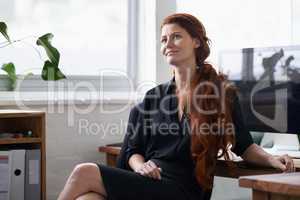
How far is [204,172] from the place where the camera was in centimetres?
225

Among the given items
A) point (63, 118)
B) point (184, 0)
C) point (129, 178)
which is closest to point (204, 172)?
point (129, 178)

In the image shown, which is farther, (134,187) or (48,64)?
(48,64)

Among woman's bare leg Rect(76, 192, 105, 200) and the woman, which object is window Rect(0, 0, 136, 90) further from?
woman's bare leg Rect(76, 192, 105, 200)

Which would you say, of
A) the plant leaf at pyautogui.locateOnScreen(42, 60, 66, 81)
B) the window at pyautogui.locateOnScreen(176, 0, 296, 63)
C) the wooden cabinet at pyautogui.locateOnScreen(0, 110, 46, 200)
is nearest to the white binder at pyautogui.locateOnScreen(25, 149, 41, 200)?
the wooden cabinet at pyautogui.locateOnScreen(0, 110, 46, 200)

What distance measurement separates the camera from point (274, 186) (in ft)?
5.80

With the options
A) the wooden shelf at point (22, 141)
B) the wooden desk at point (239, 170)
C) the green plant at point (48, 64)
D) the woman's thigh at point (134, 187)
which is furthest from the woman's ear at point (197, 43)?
the wooden shelf at point (22, 141)

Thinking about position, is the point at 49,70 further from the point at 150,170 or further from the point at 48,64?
the point at 150,170

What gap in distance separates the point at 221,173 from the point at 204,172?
115 mm

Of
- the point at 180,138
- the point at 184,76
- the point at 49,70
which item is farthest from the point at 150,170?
the point at 49,70

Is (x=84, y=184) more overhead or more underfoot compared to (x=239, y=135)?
more underfoot

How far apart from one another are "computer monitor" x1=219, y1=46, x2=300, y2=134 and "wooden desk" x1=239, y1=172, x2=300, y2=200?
62cm

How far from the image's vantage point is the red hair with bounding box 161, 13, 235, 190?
227 cm

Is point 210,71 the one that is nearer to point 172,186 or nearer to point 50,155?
point 172,186

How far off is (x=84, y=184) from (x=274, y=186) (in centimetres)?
76
